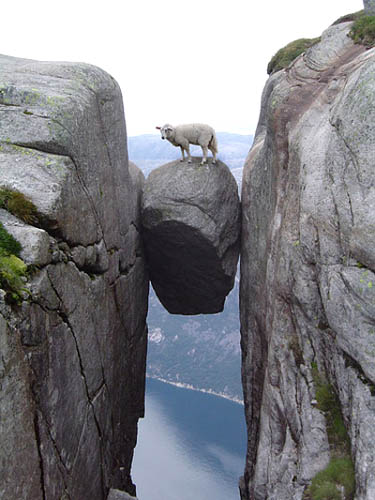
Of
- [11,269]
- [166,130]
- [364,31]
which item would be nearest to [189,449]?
[166,130]

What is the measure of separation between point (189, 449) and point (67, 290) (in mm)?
75565

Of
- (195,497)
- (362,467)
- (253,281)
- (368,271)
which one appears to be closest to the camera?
(362,467)

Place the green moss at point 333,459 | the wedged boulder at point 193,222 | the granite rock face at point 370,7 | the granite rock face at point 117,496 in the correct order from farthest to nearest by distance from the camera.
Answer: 1. the wedged boulder at point 193,222
2. the granite rock face at point 370,7
3. the granite rock face at point 117,496
4. the green moss at point 333,459

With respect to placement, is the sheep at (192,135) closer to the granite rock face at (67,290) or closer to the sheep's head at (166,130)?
the sheep's head at (166,130)

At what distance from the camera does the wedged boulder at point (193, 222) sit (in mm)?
20703

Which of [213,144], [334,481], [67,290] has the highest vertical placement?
[213,144]

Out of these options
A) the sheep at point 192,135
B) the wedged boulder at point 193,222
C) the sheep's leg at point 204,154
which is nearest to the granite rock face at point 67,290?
the wedged boulder at point 193,222

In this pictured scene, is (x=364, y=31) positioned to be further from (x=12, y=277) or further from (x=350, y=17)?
(x=12, y=277)

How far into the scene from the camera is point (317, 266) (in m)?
12.3

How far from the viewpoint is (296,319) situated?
1325 cm

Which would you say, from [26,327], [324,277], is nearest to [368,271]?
[324,277]

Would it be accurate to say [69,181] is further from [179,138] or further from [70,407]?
[179,138]

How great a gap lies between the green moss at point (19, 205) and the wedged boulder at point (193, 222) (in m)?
10.0

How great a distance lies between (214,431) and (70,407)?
263ft
